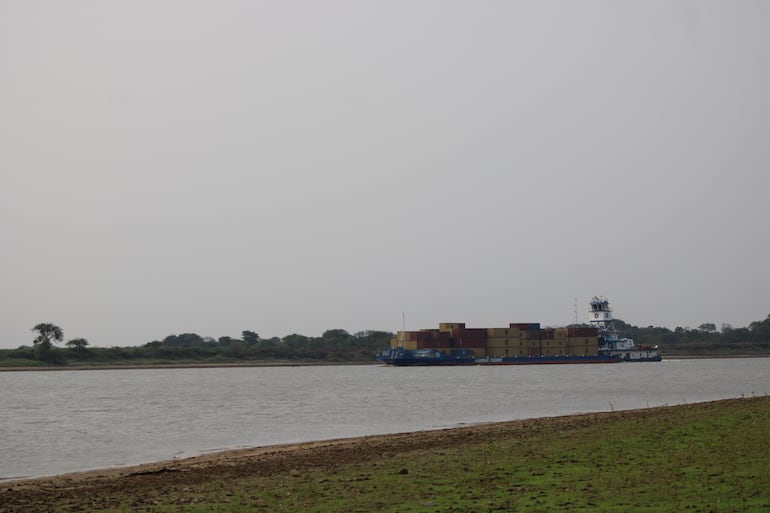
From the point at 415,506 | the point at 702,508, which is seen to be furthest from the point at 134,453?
the point at 702,508

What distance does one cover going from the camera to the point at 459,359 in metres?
148

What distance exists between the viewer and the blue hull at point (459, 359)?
14538cm

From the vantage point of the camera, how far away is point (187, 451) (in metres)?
30.4

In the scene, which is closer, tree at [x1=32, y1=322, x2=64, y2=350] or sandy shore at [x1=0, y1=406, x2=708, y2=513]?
sandy shore at [x1=0, y1=406, x2=708, y2=513]

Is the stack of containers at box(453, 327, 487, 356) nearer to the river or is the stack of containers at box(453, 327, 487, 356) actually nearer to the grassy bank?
the river

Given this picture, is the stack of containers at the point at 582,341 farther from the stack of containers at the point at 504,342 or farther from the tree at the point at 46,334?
the tree at the point at 46,334

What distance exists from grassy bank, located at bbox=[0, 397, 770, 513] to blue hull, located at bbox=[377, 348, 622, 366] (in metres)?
119

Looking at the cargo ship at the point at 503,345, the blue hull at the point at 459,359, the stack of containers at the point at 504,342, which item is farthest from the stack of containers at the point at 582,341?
the stack of containers at the point at 504,342

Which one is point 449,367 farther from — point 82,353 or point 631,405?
point 631,405

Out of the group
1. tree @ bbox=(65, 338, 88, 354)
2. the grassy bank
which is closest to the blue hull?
tree @ bbox=(65, 338, 88, 354)

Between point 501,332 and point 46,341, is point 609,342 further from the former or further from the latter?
point 46,341

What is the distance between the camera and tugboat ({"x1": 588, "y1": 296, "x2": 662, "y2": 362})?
156000 mm

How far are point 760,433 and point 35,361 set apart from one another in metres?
146

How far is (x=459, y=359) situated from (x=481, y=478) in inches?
5201
